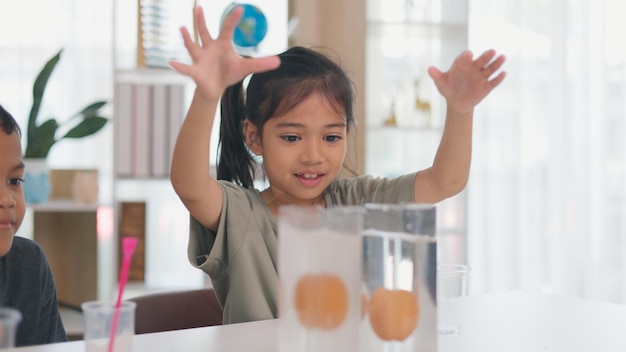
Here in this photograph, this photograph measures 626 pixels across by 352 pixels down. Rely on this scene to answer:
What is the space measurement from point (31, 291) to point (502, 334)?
950 mm

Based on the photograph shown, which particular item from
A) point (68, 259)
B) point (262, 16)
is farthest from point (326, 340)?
point (68, 259)

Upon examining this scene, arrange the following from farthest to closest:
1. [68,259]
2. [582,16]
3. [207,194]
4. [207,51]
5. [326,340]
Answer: [68,259] < [582,16] < [207,194] < [207,51] < [326,340]

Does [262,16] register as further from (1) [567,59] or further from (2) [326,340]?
(2) [326,340]

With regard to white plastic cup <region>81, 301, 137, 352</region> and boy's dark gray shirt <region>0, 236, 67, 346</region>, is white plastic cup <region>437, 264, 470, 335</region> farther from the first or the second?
boy's dark gray shirt <region>0, 236, 67, 346</region>

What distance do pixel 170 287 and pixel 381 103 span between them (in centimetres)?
119

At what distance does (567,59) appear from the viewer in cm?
324

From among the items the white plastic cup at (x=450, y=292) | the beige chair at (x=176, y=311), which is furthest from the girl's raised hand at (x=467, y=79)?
the beige chair at (x=176, y=311)

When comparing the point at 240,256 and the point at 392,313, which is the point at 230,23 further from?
the point at 240,256

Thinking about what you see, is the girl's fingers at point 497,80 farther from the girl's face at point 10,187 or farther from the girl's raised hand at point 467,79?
the girl's face at point 10,187

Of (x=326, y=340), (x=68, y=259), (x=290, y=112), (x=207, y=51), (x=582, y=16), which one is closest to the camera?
(x=326, y=340)

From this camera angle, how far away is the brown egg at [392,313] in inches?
29.9

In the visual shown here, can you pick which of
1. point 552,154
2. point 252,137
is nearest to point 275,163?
point 252,137

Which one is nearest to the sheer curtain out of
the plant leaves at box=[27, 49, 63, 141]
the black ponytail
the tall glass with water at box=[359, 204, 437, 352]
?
the plant leaves at box=[27, 49, 63, 141]

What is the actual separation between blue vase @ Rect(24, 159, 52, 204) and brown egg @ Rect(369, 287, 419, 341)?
103 inches
